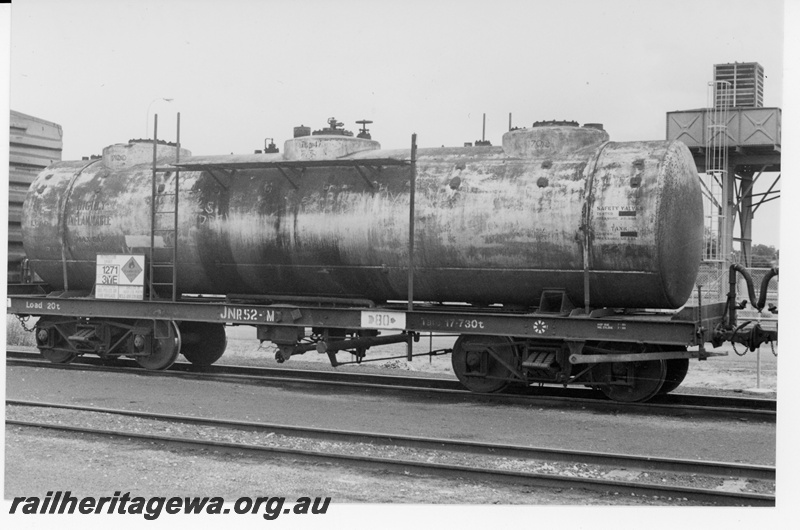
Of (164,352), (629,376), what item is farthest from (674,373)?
(164,352)

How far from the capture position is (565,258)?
1286 centimetres

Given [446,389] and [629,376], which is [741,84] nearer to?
[629,376]

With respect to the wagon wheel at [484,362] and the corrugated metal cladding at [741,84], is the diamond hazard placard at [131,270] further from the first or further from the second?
the corrugated metal cladding at [741,84]

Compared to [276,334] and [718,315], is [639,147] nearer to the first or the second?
[718,315]

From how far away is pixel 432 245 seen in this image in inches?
534

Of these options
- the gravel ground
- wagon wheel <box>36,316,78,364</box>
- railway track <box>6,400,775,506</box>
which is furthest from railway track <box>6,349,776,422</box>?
the gravel ground

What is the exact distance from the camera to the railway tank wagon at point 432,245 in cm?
1261

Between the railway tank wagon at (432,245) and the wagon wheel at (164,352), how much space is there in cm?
4

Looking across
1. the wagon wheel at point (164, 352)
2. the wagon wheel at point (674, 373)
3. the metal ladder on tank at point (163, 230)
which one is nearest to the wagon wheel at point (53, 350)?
the wagon wheel at point (164, 352)

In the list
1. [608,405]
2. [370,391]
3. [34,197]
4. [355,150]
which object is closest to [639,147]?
[608,405]

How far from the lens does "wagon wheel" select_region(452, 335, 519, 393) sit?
1353 cm

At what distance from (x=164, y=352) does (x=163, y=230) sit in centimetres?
206

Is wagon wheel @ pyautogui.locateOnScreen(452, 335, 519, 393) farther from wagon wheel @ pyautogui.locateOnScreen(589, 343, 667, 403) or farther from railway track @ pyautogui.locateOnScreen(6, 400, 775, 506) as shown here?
railway track @ pyautogui.locateOnScreen(6, 400, 775, 506)

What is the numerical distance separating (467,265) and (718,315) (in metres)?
3.63
